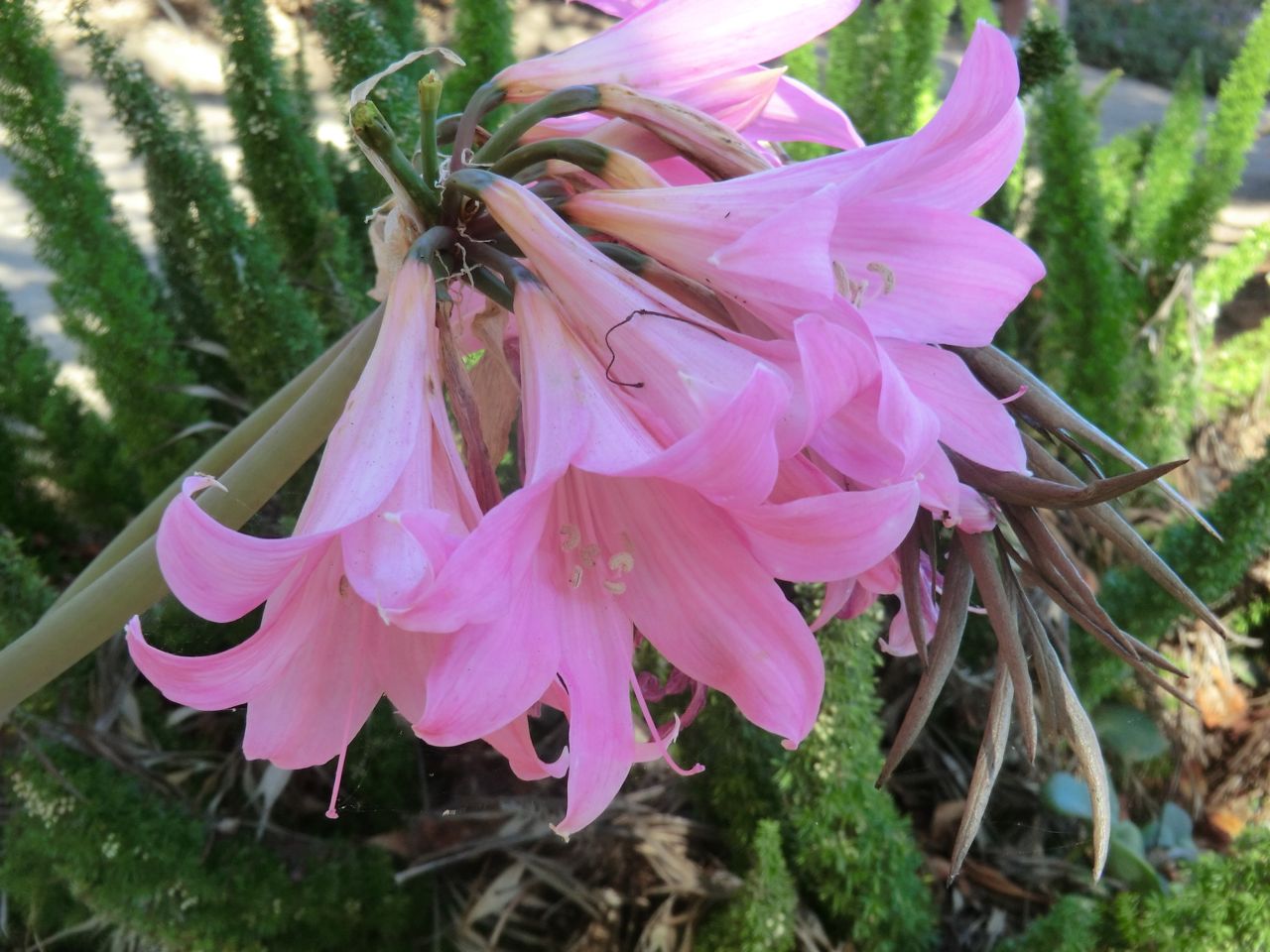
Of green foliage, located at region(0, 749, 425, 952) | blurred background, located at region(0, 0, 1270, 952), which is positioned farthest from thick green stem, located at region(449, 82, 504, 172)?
green foliage, located at region(0, 749, 425, 952)

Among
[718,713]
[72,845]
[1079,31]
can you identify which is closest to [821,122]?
[718,713]

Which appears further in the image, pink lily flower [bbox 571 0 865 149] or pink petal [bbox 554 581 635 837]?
pink lily flower [bbox 571 0 865 149]

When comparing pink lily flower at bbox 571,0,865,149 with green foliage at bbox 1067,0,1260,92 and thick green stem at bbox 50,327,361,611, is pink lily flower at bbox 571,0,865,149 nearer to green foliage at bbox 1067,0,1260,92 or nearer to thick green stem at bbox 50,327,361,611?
thick green stem at bbox 50,327,361,611

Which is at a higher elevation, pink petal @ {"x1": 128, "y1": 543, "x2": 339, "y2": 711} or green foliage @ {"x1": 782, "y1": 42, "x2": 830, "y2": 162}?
pink petal @ {"x1": 128, "y1": 543, "x2": 339, "y2": 711}

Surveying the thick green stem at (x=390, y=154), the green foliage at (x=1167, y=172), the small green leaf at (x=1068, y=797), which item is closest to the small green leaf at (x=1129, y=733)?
the small green leaf at (x=1068, y=797)

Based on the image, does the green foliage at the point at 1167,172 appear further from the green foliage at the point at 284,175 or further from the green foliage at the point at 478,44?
the green foliage at the point at 284,175
